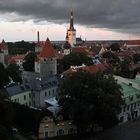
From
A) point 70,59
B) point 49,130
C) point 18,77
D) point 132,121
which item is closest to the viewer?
point 49,130

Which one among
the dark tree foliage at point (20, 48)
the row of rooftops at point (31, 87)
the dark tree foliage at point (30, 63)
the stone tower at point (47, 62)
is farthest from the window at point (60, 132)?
the dark tree foliage at point (20, 48)

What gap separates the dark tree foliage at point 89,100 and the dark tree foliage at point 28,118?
2.68 m

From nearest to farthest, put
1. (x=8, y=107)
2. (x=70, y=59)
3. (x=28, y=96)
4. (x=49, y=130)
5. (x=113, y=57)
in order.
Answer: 1. (x=8, y=107)
2. (x=49, y=130)
3. (x=28, y=96)
4. (x=70, y=59)
5. (x=113, y=57)

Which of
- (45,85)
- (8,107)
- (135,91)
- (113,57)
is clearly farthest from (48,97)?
(113,57)

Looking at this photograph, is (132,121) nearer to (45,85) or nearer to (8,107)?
(45,85)

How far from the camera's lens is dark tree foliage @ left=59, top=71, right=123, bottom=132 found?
37.3 meters

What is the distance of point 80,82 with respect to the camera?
38.6m

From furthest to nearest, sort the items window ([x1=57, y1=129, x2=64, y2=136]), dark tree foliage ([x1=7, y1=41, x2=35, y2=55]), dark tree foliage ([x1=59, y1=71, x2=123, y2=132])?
dark tree foliage ([x1=7, y1=41, x2=35, y2=55]), window ([x1=57, y1=129, x2=64, y2=136]), dark tree foliage ([x1=59, y1=71, x2=123, y2=132])

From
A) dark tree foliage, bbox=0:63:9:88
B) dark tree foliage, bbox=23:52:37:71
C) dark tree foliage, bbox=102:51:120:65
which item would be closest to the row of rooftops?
dark tree foliage, bbox=0:63:9:88

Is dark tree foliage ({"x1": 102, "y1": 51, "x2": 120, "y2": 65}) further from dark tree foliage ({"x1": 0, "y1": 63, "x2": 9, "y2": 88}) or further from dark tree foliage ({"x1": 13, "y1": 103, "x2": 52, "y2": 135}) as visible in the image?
dark tree foliage ({"x1": 13, "y1": 103, "x2": 52, "y2": 135})

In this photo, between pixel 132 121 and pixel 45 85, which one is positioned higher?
pixel 45 85

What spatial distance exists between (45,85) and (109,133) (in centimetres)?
1411

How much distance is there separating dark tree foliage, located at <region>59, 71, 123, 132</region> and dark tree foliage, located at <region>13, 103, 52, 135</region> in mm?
2676

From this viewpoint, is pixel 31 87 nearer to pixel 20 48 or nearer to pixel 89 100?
pixel 89 100
